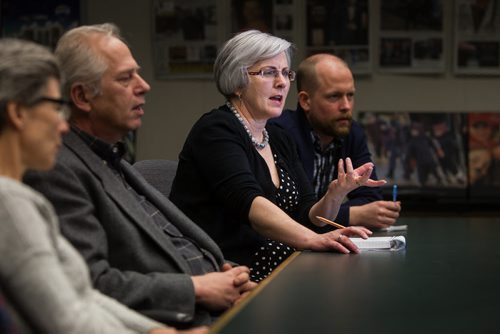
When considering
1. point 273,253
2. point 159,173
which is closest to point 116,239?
point 273,253

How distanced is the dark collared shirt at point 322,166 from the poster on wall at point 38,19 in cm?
226

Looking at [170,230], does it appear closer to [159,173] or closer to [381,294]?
[381,294]

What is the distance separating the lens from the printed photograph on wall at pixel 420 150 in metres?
5.21

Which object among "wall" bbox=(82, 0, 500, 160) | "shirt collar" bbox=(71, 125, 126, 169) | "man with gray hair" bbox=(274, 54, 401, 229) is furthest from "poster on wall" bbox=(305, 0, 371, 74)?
"shirt collar" bbox=(71, 125, 126, 169)

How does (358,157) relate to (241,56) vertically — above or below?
below

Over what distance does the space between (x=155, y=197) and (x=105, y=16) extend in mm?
3216

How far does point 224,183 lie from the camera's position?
2.86m

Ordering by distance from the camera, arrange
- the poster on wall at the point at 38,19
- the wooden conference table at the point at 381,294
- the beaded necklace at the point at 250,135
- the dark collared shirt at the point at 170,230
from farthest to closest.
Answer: the poster on wall at the point at 38,19 → the beaded necklace at the point at 250,135 → the dark collared shirt at the point at 170,230 → the wooden conference table at the point at 381,294

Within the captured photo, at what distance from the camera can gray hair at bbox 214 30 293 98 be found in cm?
307

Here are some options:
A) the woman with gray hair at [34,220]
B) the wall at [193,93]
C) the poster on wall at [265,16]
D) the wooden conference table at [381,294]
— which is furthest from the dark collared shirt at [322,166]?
the woman with gray hair at [34,220]

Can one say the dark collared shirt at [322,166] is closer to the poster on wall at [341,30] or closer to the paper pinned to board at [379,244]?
the paper pinned to board at [379,244]

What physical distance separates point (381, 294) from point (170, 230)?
0.66 metres

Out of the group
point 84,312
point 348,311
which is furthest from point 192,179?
point 84,312

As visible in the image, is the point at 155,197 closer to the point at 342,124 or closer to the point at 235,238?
→ the point at 235,238
